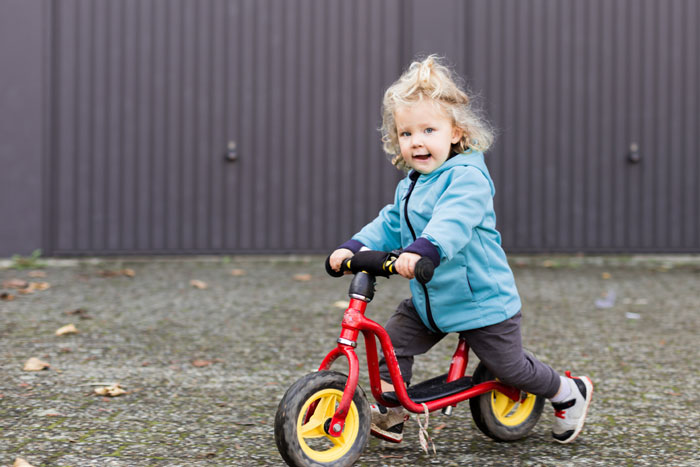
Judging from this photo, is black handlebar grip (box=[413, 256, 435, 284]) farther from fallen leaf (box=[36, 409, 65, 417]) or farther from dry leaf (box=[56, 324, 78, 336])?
dry leaf (box=[56, 324, 78, 336])

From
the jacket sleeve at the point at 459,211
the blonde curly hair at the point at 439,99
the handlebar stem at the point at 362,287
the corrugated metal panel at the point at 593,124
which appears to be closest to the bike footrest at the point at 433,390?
the handlebar stem at the point at 362,287

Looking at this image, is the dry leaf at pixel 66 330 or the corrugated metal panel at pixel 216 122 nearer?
the dry leaf at pixel 66 330

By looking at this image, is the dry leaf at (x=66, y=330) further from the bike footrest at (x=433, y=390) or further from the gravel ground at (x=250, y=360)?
the bike footrest at (x=433, y=390)

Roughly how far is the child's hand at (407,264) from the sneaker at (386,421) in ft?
1.86

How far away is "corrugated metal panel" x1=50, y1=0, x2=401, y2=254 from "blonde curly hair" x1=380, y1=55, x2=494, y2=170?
15.1 feet

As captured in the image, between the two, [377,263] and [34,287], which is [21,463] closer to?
[377,263]

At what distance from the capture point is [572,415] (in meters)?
2.55

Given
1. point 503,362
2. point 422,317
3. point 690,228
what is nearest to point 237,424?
point 422,317

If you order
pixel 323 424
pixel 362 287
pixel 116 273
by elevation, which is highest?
pixel 362 287

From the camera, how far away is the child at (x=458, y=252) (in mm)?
2361

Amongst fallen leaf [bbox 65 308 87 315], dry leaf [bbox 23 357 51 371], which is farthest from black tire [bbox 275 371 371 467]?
fallen leaf [bbox 65 308 87 315]

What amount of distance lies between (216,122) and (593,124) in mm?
3459

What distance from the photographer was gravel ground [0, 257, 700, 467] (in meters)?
2.50

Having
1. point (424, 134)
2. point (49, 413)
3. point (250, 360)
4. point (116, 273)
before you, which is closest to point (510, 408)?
point (424, 134)
